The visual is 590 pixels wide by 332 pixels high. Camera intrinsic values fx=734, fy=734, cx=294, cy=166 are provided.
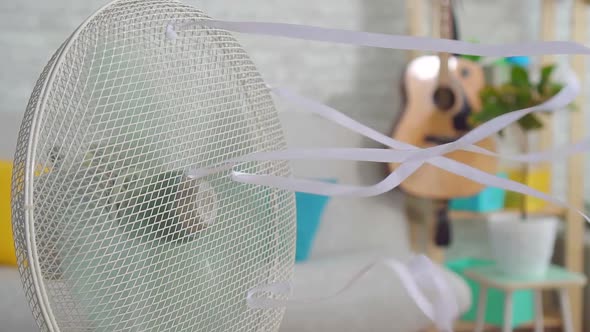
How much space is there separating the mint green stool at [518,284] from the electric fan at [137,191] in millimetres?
1672

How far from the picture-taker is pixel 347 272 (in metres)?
1.95

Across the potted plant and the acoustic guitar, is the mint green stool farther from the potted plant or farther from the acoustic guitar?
the acoustic guitar

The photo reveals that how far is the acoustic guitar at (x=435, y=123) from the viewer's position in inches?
95.4

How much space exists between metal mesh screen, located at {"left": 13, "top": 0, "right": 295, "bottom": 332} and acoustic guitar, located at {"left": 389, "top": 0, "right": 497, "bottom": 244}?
1.72 metres

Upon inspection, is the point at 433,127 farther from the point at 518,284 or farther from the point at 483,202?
the point at 518,284

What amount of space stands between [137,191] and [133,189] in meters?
0.01

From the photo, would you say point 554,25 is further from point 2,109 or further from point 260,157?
point 260,157

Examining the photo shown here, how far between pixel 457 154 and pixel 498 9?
2.88 feet

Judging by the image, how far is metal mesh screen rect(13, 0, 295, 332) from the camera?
64 cm

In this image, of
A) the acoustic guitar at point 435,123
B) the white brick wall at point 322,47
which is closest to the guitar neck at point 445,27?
the acoustic guitar at point 435,123

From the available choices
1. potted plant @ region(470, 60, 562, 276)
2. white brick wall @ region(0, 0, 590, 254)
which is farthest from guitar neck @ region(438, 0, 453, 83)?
white brick wall @ region(0, 0, 590, 254)

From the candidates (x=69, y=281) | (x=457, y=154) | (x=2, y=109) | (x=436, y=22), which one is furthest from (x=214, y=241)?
(x=436, y=22)

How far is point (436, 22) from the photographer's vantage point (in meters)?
2.80

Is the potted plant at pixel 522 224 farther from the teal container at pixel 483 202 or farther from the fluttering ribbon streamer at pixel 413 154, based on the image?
the fluttering ribbon streamer at pixel 413 154
